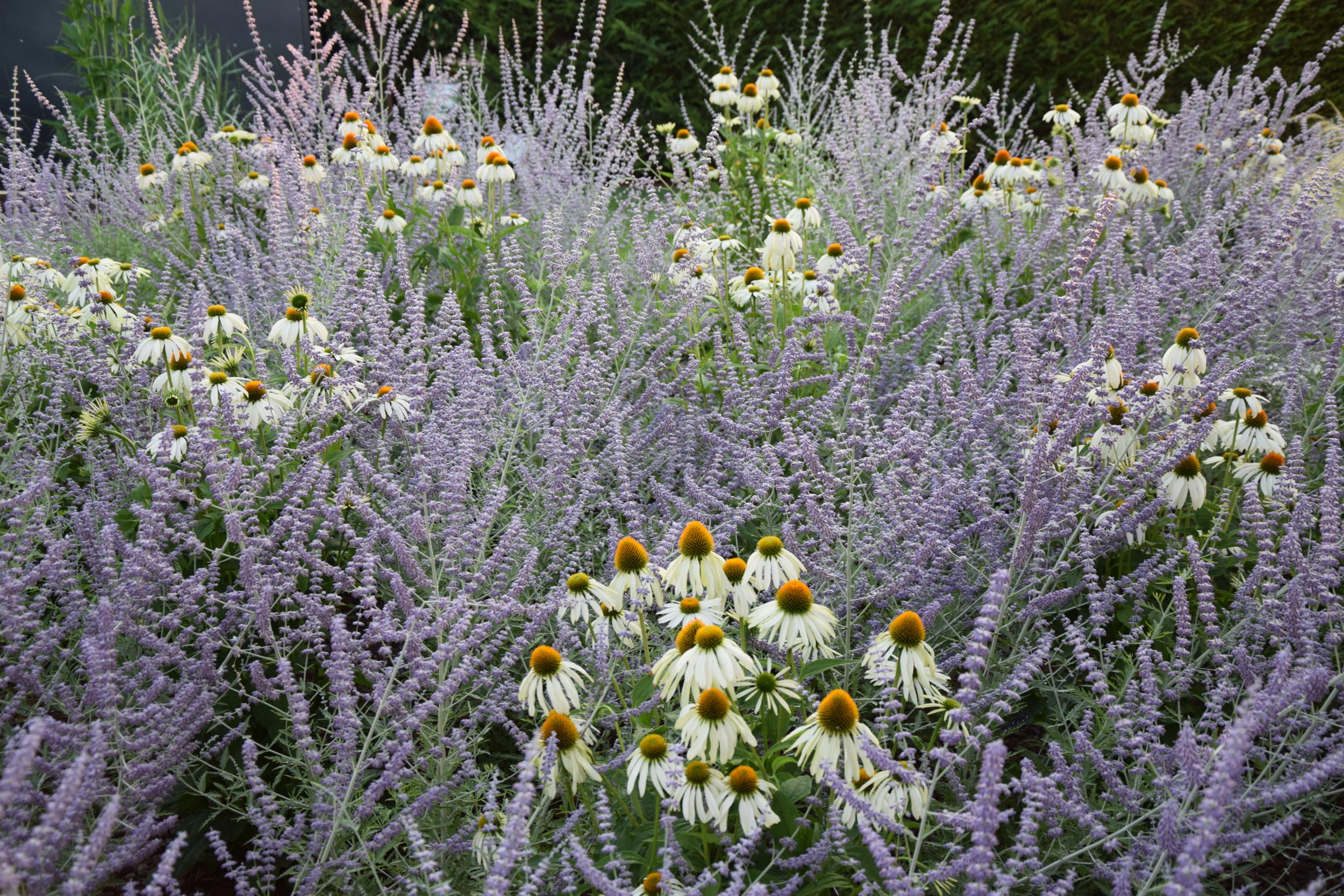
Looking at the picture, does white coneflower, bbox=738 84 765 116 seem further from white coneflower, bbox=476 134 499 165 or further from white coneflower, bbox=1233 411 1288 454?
white coneflower, bbox=1233 411 1288 454

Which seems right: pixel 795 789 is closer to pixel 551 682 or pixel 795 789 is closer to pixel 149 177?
pixel 551 682

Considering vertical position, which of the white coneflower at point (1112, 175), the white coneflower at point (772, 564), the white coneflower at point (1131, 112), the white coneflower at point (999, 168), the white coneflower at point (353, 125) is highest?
the white coneflower at point (1131, 112)

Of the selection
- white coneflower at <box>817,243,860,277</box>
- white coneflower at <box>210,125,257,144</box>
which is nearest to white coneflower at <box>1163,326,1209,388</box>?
white coneflower at <box>817,243,860,277</box>

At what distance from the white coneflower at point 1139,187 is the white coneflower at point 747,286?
153 cm

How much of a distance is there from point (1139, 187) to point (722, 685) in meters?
2.99

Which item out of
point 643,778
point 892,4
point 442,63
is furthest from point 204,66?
point 643,778

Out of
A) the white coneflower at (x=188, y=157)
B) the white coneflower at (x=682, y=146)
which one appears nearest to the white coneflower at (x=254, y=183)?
the white coneflower at (x=188, y=157)

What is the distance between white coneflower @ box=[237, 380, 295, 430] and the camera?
2002 millimetres

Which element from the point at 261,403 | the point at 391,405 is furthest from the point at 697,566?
the point at 261,403

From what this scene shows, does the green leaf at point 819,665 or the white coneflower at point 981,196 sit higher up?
the white coneflower at point 981,196

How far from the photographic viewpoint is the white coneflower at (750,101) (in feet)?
12.9

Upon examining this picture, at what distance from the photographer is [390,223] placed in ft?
10.2

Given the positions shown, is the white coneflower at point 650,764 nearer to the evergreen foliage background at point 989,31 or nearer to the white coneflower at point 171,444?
the white coneflower at point 171,444

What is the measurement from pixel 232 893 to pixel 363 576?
0.66 m
